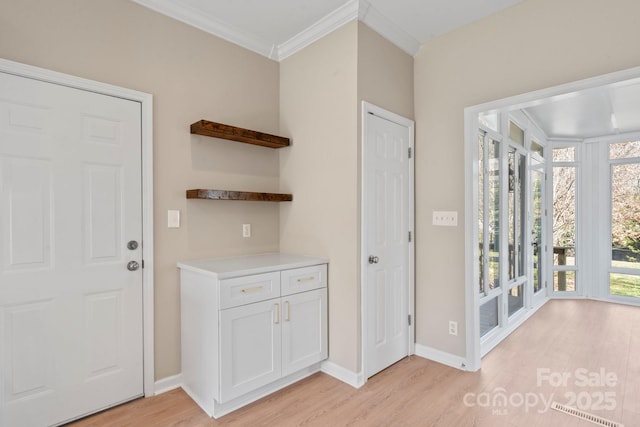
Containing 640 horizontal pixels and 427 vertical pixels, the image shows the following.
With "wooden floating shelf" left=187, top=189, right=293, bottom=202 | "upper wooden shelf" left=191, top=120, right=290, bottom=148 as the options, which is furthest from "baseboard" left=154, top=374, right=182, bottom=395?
"upper wooden shelf" left=191, top=120, right=290, bottom=148

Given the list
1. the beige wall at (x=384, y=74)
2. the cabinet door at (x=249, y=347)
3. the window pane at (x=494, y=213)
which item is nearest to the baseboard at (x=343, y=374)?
the cabinet door at (x=249, y=347)

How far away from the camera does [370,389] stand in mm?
2453

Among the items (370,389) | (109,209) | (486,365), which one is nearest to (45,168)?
(109,209)

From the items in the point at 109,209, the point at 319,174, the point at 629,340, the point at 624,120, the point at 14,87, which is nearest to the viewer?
the point at 14,87

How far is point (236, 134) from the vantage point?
2598 millimetres

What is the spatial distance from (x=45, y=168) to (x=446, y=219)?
2.75 metres

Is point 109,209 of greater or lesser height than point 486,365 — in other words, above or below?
above

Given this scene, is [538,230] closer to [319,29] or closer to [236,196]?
[319,29]

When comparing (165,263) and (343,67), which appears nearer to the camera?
(165,263)

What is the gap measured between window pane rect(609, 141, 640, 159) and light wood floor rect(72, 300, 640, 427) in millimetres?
3207

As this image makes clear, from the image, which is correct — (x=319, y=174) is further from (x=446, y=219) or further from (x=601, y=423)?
(x=601, y=423)

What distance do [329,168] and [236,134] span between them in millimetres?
745

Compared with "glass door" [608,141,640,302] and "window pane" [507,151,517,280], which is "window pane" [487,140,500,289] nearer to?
"window pane" [507,151,517,280]

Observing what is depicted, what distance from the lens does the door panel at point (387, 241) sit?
2.63 m
